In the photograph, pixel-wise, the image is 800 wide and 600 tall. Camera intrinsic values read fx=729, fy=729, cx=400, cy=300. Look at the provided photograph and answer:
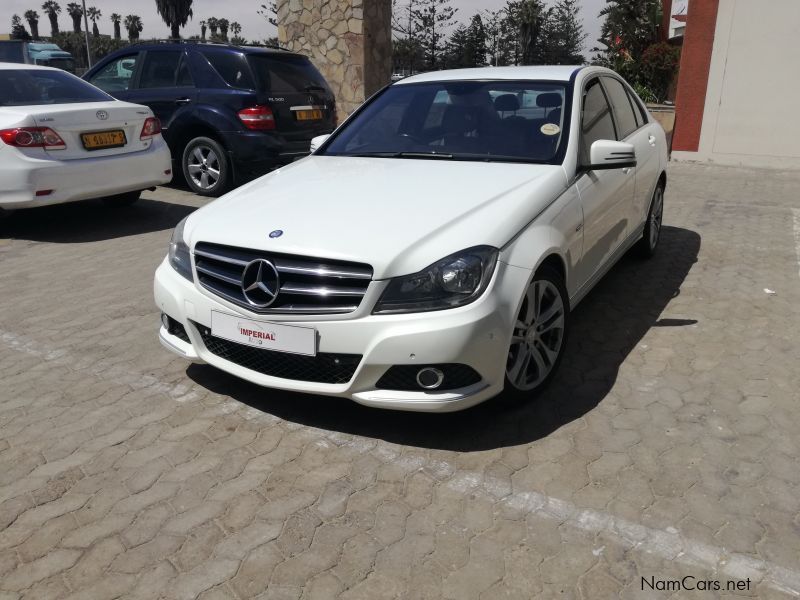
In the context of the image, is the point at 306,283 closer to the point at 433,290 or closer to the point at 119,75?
the point at 433,290

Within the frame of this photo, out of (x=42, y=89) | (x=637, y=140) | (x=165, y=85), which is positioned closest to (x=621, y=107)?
(x=637, y=140)

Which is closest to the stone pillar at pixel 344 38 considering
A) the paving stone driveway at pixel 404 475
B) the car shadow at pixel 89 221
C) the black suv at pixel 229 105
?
the black suv at pixel 229 105

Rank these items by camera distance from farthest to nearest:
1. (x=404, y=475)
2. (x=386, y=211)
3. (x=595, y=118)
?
(x=595, y=118), (x=386, y=211), (x=404, y=475)

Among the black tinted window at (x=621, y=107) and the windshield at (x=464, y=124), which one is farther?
the black tinted window at (x=621, y=107)

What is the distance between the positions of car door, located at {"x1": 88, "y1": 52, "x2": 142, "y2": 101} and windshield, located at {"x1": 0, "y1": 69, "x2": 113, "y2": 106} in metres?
1.87

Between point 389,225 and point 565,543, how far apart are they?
4.88ft

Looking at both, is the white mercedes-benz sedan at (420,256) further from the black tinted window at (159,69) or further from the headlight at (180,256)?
the black tinted window at (159,69)

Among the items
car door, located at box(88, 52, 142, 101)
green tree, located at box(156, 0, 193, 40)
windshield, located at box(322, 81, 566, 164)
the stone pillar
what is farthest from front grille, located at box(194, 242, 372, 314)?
green tree, located at box(156, 0, 193, 40)

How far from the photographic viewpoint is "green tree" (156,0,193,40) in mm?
76750

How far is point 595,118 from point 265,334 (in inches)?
103

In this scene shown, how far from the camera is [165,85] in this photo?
905 centimetres

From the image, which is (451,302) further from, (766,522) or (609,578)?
(766,522)

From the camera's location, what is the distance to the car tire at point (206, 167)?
28.1ft

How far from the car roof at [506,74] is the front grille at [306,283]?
7.13 feet
